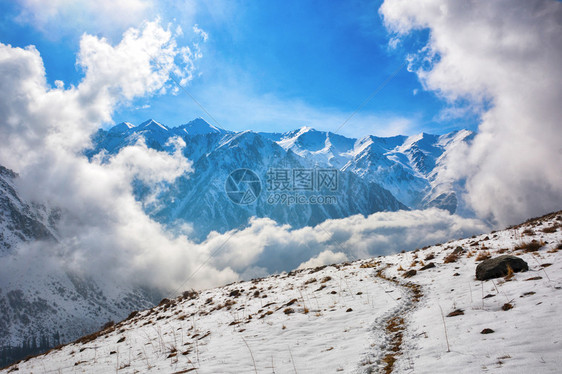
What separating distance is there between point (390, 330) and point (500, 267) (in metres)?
6.05

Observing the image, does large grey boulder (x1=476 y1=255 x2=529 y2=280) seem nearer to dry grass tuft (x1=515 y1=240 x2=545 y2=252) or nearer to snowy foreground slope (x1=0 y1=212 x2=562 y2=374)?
snowy foreground slope (x1=0 y1=212 x2=562 y2=374)

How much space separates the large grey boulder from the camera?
10.9 meters

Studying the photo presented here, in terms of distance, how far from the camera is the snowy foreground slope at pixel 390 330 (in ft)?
19.5

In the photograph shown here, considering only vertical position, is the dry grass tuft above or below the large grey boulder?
above

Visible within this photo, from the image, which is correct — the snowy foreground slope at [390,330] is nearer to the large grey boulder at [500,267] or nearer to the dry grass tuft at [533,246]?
the dry grass tuft at [533,246]

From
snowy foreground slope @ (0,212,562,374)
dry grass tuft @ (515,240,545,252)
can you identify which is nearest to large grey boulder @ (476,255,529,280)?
snowy foreground slope @ (0,212,562,374)

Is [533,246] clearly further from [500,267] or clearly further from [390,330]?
[390,330]

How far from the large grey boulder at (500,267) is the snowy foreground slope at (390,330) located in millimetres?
450

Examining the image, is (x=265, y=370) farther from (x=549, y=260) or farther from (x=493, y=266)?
(x=549, y=260)

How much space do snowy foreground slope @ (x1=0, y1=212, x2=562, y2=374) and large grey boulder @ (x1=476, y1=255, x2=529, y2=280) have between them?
1.48 feet

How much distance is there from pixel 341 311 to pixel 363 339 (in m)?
3.69

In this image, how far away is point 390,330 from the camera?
349 inches

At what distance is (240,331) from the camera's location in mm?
12242

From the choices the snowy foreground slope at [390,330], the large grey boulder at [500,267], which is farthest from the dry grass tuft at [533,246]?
the large grey boulder at [500,267]
